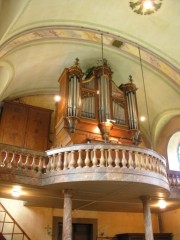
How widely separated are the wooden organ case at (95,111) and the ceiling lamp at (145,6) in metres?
2.54

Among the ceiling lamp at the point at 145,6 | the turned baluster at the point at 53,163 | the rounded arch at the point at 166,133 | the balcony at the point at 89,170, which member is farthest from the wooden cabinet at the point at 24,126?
the ceiling lamp at the point at 145,6

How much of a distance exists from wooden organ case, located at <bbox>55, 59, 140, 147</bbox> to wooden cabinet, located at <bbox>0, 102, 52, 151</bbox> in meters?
1.40

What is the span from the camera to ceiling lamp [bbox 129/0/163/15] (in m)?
8.42

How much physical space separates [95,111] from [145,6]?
386cm

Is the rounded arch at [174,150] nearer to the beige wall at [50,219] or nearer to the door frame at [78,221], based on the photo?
the beige wall at [50,219]

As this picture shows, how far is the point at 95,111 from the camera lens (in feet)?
31.1

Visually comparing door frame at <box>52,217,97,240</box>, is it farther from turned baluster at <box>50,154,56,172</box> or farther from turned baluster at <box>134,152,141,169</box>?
turned baluster at <box>134,152,141,169</box>

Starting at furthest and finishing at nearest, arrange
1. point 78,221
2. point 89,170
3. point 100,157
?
point 78,221, point 100,157, point 89,170

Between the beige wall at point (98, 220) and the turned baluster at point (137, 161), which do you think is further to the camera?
the beige wall at point (98, 220)

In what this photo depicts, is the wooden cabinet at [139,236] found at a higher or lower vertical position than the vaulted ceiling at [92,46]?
lower

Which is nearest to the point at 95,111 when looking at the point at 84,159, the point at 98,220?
the point at 84,159

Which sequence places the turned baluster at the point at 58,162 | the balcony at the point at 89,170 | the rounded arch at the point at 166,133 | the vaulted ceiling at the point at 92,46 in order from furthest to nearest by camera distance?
the rounded arch at the point at 166,133 → the vaulted ceiling at the point at 92,46 → the turned baluster at the point at 58,162 → the balcony at the point at 89,170

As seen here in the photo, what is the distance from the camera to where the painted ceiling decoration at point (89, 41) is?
28.3ft

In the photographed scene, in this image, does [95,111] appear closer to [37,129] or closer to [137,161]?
[37,129]
